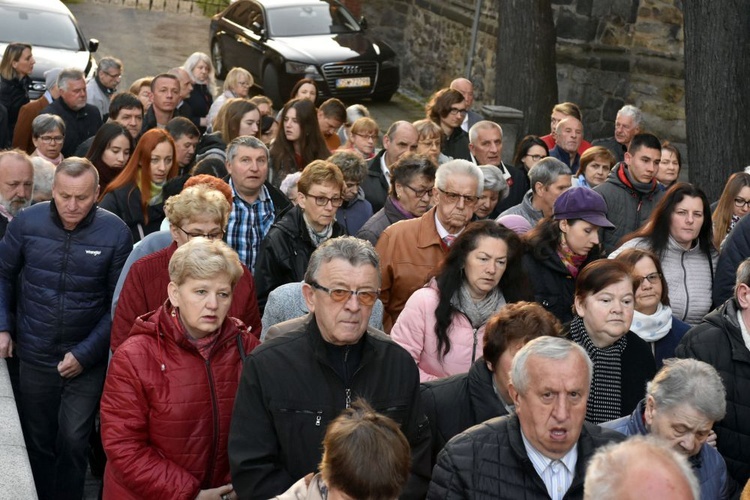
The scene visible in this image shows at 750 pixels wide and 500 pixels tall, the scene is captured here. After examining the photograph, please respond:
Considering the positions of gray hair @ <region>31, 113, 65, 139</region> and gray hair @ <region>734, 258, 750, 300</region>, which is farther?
gray hair @ <region>31, 113, 65, 139</region>

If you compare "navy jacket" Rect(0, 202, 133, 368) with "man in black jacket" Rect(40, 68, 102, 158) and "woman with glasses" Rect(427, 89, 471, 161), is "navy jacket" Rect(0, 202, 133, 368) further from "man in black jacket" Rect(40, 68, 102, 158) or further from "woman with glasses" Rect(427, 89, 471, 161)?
"woman with glasses" Rect(427, 89, 471, 161)

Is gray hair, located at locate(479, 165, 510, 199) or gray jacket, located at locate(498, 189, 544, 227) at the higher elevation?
gray hair, located at locate(479, 165, 510, 199)

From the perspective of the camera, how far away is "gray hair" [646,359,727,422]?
17.9ft

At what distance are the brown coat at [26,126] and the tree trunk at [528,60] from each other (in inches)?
249

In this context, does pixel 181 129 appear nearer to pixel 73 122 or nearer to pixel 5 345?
pixel 73 122

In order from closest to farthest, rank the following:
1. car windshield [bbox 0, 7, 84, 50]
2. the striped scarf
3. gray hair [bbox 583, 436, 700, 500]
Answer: gray hair [bbox 583, 436, 700, 500]
the striped scarf
car windshield [bbox 0, 7, 84, 50]

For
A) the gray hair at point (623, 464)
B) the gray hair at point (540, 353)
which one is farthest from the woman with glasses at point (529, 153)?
the gray hair at point (623, 464)

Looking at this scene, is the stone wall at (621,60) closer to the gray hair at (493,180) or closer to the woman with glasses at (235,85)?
the woman with glasses at (235,85)

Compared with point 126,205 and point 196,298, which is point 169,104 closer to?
point 126,205

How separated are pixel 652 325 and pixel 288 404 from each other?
103 inches

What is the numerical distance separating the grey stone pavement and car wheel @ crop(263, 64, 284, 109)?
1.67 metres

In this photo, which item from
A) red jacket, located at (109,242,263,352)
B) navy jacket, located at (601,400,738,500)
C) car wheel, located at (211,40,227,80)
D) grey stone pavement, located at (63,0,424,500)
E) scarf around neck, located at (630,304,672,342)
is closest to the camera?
navy jacket, located at (601,400,738,500)

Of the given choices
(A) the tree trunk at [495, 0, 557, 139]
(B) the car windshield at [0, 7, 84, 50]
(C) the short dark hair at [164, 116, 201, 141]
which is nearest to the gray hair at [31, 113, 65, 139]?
(C) the short dark hair at [164, 116, 201, 141]

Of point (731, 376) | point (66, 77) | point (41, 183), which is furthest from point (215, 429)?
point (66, 77)
